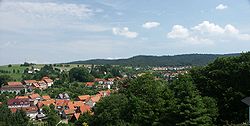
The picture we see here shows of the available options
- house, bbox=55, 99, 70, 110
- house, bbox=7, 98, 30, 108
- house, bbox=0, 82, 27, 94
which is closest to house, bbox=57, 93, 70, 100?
house, bbox=7, 98, 30, 108

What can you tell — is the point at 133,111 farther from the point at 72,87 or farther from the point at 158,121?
the point at 72,87

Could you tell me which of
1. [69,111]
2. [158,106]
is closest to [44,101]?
[69,111]

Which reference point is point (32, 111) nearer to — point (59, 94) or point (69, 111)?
point (69, 111)

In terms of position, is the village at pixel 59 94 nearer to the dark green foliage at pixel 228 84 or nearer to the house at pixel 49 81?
the house at pixel 49 81

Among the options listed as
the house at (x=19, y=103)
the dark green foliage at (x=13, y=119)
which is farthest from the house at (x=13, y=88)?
the dark green foliage at (x=13, y=119)

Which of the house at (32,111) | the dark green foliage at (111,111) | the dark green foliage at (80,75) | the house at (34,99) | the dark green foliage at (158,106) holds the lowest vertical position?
the house at (32,111)

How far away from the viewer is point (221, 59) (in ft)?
84.4

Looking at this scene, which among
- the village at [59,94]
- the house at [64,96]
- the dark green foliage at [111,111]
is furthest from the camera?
the house at [64,96]

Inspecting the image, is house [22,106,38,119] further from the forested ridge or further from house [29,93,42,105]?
the forested ridge

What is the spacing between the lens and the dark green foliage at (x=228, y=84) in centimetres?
2275

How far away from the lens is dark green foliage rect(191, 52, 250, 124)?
22750 millimetres

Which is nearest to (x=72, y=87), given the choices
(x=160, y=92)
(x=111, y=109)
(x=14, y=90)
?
(x=14, y=90)

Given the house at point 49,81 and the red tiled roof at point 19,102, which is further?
the house at point 49,81

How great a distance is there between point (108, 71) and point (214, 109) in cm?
12939
